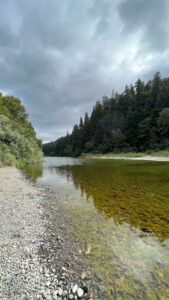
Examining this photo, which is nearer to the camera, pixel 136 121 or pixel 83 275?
pixel 83 275

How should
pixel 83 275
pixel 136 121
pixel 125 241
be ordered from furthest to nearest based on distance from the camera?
pixel 136 121
pixel 125 241
pixel 83 275

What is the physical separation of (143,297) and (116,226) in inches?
76.6

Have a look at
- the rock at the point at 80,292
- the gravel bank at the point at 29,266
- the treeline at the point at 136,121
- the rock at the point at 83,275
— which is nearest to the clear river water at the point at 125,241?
the rock at the point at 83,275

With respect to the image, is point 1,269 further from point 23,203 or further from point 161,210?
point 161,210

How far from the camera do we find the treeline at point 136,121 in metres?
Answer: 40.9

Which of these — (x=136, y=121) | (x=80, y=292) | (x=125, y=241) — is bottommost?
(x=125, y=241)

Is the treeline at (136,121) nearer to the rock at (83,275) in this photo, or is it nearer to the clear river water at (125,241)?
the clear river water at (125,241)

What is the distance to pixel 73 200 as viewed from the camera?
6094 millimetres

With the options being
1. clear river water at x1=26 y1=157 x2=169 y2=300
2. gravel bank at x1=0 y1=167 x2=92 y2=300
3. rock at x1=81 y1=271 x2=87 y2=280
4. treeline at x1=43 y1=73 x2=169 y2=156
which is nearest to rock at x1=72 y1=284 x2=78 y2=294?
gravel bank at x1=0 y1=167 x2=92 y2=300

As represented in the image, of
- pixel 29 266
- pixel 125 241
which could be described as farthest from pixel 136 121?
pixel 29 266

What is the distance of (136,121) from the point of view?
52.3 meters

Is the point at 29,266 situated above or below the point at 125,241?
above

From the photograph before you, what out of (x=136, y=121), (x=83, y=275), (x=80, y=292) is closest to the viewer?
(x=80, y=292)

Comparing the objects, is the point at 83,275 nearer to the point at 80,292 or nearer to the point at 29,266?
the point at 80,292
